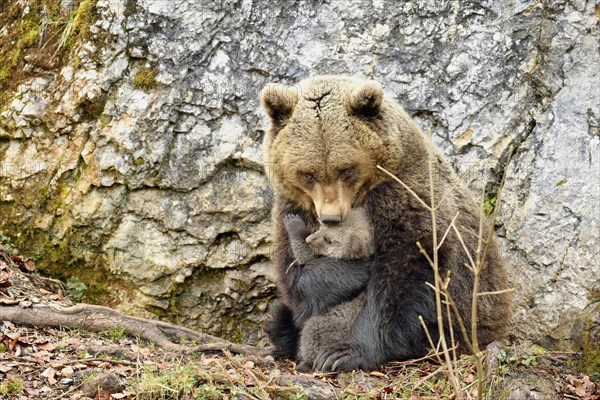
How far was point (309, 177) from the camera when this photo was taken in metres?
6.54

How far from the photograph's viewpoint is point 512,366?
18.9 ft

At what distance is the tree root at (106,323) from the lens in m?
6.80

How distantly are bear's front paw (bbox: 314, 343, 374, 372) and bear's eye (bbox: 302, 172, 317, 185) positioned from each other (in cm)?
125

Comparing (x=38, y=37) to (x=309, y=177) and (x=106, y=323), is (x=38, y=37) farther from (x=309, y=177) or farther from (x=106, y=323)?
(x=309, y=177)

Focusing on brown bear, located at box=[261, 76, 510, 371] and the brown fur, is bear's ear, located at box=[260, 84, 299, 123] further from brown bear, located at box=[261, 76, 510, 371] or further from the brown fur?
the brown fur

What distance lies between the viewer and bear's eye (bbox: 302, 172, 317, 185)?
6.52 metres

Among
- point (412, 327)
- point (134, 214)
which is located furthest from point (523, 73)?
point (134, 214)

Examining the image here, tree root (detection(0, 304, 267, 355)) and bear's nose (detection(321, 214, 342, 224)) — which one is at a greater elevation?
bear's nose (detection(321, 214, 342, 224))

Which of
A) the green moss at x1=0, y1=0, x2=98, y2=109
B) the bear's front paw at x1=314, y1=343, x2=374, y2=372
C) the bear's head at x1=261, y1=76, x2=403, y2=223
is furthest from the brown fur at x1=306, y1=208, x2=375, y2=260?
the green moss at x1=0, y1=0, x2=98, y2=109

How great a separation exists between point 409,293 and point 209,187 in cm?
263

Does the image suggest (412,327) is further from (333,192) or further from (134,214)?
(134,214)

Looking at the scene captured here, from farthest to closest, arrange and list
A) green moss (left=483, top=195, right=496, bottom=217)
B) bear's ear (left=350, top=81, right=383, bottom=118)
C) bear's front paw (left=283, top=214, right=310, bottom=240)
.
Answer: green moss (left=483, top=195, right=496, bottom=217) < bear's front paw (left=283, top=214, right=310, bottom=240) < bear's ear (left=350, top=81, right=383, bottom=118)

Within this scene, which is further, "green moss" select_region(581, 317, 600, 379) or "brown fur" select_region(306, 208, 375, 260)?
"brown fur" select_region(306, 208, 375, 260)

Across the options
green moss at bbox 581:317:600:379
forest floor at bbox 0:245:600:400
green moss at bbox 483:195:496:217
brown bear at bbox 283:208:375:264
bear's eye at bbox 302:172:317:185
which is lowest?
forest floor at bbox 0:245:600:400
